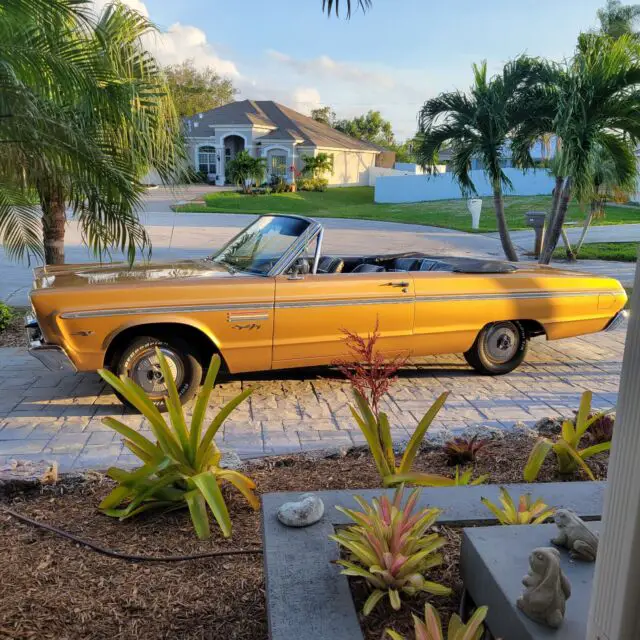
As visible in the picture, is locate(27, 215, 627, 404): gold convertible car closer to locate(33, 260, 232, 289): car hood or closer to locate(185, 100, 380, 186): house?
locate(33, 260, 232, 289): car hood

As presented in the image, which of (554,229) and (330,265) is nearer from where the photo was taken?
(330,265)

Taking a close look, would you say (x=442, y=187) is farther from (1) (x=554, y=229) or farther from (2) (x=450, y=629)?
(2) (x=450, y=629)

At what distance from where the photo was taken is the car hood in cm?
528

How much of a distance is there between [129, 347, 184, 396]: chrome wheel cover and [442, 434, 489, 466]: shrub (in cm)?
235

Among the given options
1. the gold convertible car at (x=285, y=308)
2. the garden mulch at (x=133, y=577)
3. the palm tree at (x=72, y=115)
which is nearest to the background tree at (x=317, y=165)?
the gold convertible car at (x=285, y=308)

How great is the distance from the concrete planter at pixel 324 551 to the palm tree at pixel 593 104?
6.94 metres

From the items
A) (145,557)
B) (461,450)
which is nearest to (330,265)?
(461,450)

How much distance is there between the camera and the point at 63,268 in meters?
5.98

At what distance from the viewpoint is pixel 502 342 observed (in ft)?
Result: 21.2

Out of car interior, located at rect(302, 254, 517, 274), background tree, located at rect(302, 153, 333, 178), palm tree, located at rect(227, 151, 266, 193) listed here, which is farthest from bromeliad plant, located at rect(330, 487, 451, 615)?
background tree, located at rect(302, 153, 333, 178)

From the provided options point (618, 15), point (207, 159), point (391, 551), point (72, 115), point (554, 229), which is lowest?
point (391, 551)

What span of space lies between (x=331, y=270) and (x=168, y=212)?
2515cm

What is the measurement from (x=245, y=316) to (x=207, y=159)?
46602 mm

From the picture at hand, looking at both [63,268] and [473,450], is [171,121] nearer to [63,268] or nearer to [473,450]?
[63,268]
